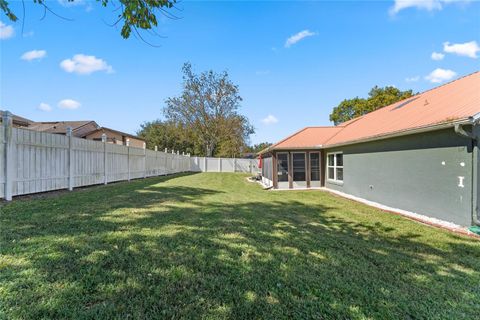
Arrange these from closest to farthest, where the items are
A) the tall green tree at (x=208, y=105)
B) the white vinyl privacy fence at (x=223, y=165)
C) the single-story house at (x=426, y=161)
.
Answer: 1. the single-story house at (x=426, y=161)
2. the white vinyl privacy fence at (x=223, y=165)
3. the tall green tree at (x=208, y=105)

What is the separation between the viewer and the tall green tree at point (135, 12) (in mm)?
3221

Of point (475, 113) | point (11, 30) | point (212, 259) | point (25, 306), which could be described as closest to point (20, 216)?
point (11, 30)

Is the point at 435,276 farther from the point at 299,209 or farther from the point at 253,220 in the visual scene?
the point at 299,209

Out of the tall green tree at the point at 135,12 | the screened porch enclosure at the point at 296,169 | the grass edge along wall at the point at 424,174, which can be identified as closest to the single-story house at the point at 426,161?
the grass edge along wall at the point at 424,174

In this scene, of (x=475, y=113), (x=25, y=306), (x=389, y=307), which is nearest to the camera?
A: (x=25, y=306)

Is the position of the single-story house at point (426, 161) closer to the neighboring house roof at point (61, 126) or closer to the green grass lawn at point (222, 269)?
the green grass lawn at point (222, 269)

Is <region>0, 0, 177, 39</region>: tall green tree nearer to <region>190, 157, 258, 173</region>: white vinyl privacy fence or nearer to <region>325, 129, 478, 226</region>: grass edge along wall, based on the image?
<region>325, 129, 478, 226</region>: grass edge along wall

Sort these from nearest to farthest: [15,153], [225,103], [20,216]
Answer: [20,216] < [15,153] < [225,103]

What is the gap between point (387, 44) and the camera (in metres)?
12.2

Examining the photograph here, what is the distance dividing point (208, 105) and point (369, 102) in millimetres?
20168

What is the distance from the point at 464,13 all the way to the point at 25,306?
1312cm


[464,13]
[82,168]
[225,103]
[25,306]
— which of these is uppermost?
[225,103]

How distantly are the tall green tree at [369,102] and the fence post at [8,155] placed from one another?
105ft

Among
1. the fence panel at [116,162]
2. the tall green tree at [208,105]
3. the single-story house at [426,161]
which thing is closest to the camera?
the single-story house at [426,161]
